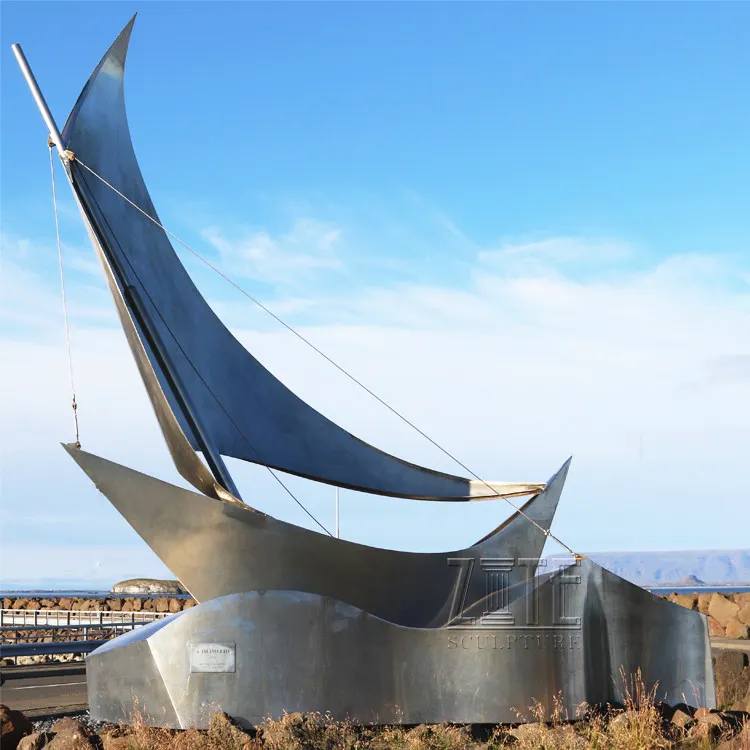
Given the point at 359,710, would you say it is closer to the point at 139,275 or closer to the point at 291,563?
the point at 291,563

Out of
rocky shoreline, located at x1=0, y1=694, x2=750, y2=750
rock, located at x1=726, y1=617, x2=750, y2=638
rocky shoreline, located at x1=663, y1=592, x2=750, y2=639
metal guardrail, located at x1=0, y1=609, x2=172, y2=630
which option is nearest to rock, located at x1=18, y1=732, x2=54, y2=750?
rocky shoreline, located at x1=0, y1=694, x2=750, y2=750

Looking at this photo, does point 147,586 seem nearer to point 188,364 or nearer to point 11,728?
point 188,364

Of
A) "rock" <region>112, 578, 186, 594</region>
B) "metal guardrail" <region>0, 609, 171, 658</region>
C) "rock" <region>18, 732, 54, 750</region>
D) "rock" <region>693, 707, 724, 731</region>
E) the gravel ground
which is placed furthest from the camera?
"rock" <region>112, 578, 186, 594</region>

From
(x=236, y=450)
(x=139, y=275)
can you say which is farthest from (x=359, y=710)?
(x=139, y=275)

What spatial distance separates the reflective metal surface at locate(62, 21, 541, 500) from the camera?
13523 millimetres

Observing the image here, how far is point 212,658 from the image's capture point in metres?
10.6

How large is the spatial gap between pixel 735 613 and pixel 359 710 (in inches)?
829

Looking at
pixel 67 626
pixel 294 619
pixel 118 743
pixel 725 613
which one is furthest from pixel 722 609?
pixel 118 743

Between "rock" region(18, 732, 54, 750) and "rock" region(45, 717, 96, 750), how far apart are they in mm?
150

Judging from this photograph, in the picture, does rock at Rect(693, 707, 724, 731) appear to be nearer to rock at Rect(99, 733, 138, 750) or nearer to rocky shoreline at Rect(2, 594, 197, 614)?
rock at Rect(99, 733, 138, 750)

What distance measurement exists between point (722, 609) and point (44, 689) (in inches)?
823

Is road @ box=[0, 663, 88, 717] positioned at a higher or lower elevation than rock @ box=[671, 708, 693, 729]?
higher

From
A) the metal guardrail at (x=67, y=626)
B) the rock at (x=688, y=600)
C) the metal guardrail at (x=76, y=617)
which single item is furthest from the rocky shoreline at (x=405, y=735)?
the rock at (x=688, y=600)

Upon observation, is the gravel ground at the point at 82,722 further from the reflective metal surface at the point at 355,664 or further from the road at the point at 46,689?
the road at the point at 46,689
